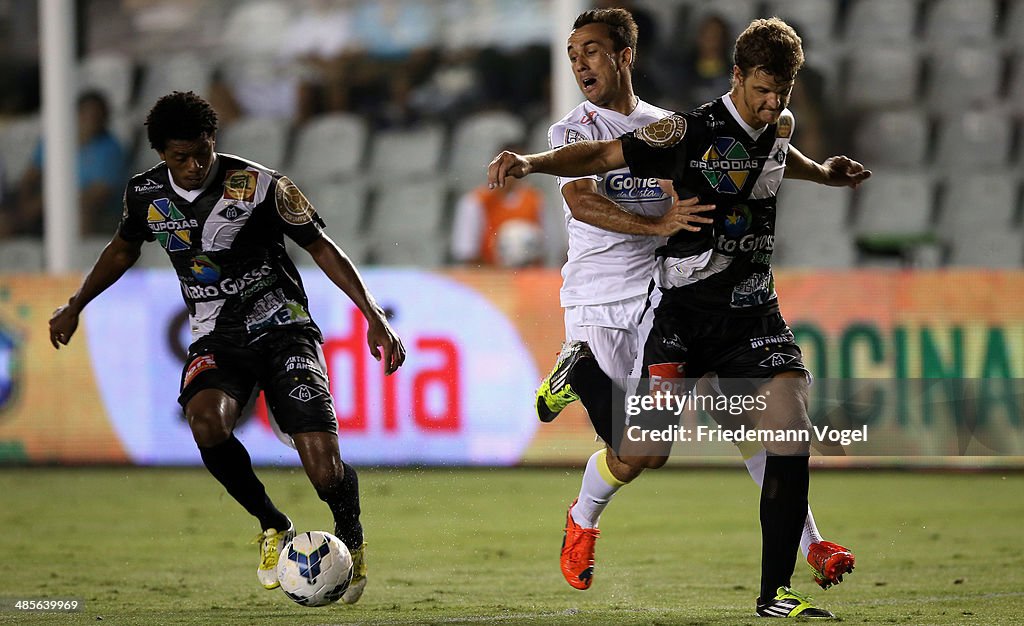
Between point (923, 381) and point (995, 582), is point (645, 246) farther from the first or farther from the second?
point (923, 381)

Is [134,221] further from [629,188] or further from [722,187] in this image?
[722,187]

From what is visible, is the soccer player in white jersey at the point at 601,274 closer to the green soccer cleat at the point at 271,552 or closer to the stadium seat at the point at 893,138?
the green soccer cleat at the point at 271,552

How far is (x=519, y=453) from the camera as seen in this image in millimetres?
10125

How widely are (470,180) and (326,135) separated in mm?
1681

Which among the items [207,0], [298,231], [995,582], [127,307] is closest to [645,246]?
[298,231]

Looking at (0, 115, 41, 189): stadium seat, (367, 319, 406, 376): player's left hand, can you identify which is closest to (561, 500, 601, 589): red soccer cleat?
(367, 319, 406, 376): player's left hand

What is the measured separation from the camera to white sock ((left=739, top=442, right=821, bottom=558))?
5.39 m

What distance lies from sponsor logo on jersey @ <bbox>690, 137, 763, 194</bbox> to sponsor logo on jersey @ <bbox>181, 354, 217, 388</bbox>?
1982 mm

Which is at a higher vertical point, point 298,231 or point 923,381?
point 298,231

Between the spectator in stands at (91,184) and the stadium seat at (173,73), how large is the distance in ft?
4.89

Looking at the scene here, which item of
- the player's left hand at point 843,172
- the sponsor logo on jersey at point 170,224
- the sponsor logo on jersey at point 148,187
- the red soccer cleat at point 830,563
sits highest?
the player's left hand at point 843,172

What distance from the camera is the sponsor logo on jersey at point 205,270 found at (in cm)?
557

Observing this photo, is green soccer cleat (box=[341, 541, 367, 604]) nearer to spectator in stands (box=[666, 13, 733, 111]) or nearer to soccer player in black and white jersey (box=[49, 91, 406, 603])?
soccer player in black and white jersey (box=[49, 91, 406, 603])

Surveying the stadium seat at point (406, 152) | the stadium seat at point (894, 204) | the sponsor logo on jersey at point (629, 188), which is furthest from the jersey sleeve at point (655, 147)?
the stadium seat at point (406, 152)
